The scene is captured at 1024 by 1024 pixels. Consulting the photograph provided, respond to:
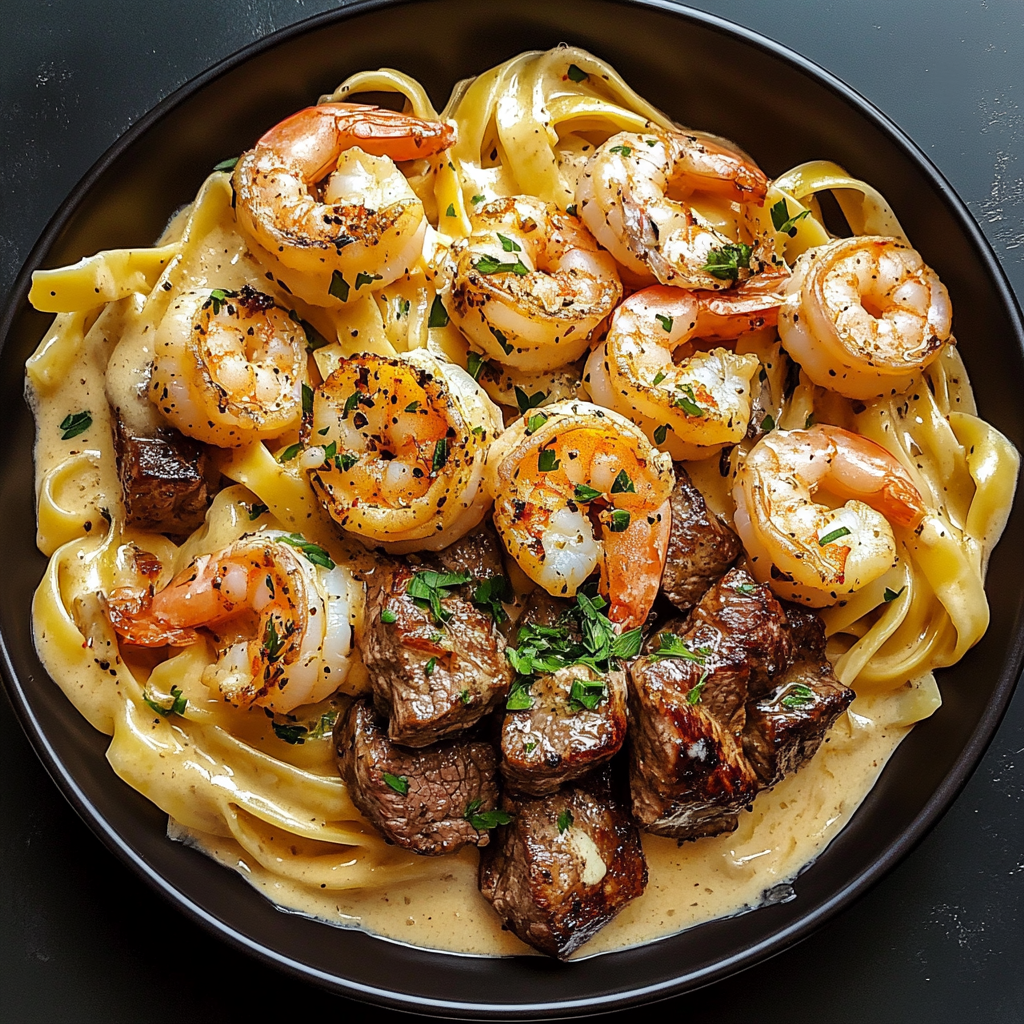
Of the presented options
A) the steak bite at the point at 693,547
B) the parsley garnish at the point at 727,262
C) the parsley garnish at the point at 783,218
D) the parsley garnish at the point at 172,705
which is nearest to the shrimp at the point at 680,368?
the parsley garnish at the point at 727,262

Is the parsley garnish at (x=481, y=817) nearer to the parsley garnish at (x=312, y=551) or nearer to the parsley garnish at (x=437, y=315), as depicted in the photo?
the parsley garnish at (x=312, y=551)

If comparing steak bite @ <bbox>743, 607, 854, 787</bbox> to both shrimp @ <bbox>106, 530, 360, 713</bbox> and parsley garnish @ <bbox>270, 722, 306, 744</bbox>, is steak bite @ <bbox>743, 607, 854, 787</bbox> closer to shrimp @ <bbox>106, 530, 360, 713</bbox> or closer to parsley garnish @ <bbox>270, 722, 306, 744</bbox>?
shrimp @ <bbox>106, 530, 360, 713</bbox>

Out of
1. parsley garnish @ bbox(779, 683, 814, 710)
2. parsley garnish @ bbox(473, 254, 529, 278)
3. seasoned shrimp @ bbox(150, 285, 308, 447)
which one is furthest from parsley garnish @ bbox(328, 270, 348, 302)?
parsley garnish @ bbox(779, 683, 814, 710)

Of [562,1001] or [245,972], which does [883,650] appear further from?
[245,972]

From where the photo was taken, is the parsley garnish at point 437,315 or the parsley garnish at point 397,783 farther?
the parsley garnish at point 437,315

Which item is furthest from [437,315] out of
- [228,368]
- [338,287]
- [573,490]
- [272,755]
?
[272,755]

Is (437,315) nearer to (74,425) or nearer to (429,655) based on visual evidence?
(429,655)
